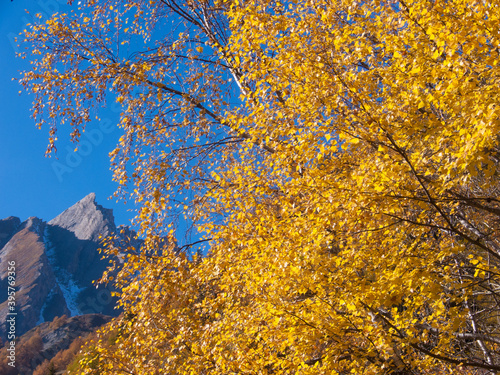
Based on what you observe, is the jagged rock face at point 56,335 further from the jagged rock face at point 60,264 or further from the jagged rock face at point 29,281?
the jagged rock face at point 60,264

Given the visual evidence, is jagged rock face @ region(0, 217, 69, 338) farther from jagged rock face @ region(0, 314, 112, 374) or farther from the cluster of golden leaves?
the cluster of golden leaves

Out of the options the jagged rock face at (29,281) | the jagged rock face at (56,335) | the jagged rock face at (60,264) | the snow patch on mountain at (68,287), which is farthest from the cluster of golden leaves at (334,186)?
the snow patch on mountain at (68,287)

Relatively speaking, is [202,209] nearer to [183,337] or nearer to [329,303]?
[183,337]

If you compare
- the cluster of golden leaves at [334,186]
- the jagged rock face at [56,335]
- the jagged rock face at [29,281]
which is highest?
the jagged rock face at [29,281]

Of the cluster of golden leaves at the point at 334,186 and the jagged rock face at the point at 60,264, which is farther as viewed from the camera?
the jagged rock face at the point at 60,264

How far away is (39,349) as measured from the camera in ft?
266

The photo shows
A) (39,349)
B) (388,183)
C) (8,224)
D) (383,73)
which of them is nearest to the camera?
(388,183)

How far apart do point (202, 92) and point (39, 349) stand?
95759 mm

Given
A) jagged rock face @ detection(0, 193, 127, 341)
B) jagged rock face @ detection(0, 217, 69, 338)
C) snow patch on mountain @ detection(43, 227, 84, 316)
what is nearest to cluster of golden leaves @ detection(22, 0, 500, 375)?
jagged rock face @ detection(0, 217, 69, 338)

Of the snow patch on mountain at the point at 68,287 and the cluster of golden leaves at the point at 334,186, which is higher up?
the snow patch on mountain at the point at 68,287

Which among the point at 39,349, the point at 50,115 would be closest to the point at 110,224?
the point at 39,349

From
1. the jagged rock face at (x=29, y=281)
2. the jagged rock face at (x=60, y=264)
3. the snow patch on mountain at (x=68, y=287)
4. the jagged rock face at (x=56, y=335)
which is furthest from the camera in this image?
the snow patch on mountain at (x=68, y=287)

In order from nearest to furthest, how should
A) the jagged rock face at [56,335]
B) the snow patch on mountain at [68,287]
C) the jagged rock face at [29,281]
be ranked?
the jagged rock face at [56,335], the jagged rock face at [29,281], the snow patch on mountain at [68,287]

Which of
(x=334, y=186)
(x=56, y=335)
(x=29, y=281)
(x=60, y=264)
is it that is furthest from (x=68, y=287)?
(x=334, y=186)
